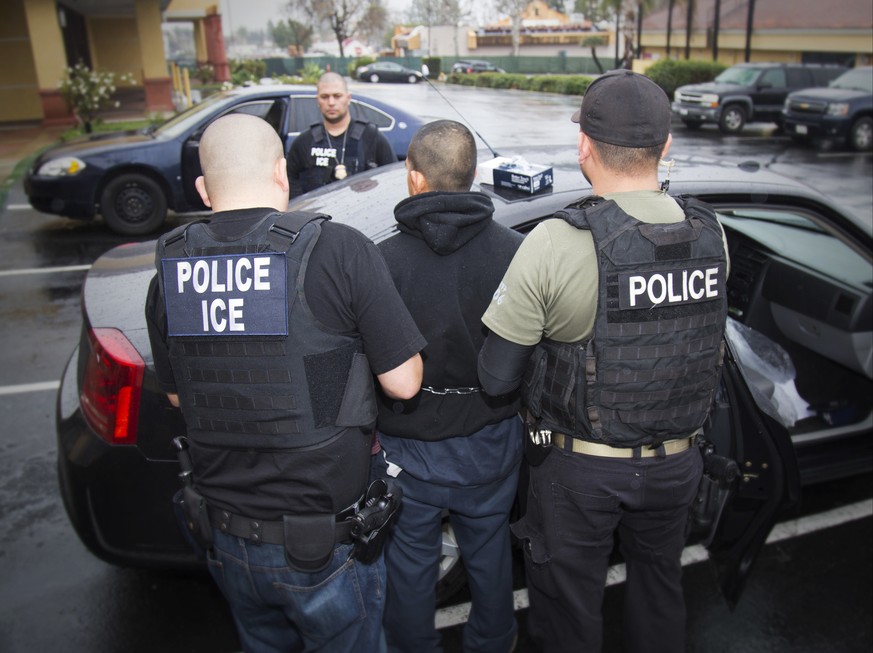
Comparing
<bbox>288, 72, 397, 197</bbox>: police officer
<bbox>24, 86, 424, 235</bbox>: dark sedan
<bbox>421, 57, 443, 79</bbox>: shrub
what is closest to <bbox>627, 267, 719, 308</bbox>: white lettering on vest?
<bbox>421, 57, 443, 79</bbox>: shrub

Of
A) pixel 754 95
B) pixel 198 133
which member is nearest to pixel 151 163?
pixel 198 133

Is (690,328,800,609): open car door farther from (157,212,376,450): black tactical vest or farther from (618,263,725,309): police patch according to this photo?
(157,212,376,450): black tactical vest

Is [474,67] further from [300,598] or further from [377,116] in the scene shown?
[300,598]

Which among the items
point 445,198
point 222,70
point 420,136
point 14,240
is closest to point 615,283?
point 445,198

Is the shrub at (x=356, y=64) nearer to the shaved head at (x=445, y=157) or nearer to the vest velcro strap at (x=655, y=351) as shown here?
the shaved head at (x=445, y=157)

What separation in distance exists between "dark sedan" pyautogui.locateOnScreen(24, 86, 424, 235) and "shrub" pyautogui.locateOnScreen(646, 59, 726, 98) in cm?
1927

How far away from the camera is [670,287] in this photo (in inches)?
81.8

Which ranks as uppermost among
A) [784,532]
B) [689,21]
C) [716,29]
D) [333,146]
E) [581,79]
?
[689,21]

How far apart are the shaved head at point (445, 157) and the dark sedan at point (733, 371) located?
46 centimetres

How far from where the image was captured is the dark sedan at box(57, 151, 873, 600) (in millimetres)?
2594

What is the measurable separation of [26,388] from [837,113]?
1650cm

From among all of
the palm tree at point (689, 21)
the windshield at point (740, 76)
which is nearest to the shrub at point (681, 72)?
the windshield at point (740, 76)

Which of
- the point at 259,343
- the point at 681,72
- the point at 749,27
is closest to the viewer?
the point at 259,343

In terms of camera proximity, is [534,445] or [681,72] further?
[681,72]
